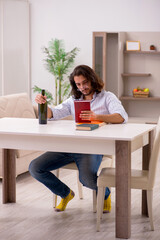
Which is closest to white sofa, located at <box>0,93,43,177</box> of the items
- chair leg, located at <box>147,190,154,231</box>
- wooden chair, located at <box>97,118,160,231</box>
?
wooden chair, located at <box>97,118,160,231</box>

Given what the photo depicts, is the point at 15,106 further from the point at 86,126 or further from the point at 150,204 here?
the point at 150,204

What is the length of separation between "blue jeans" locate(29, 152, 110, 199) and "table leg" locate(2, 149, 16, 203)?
0.42m

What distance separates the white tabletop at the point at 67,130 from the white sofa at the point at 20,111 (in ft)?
3.37

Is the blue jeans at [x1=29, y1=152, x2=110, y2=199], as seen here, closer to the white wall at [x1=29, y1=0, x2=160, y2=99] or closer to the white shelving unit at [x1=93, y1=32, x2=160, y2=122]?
the white shelving unit at [x1=93, y1=32, x2=160, y2=122]

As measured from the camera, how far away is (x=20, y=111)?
523 centimetres

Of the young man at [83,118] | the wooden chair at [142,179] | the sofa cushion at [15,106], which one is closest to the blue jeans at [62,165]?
the young man at [83,118]

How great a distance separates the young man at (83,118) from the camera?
3.62 m

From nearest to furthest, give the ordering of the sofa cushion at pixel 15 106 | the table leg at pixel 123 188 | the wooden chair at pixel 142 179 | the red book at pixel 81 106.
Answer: the table leg at pixel 123 188 → the wooden chair at pixel 142 179 → the red book at pixel 81 106 → the sofa cushion at pixel 15 106

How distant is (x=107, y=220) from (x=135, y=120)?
161 inches

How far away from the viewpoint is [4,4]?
7.63 metres

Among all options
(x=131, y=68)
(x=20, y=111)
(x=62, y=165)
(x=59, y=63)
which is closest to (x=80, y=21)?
(x=59, y=63)

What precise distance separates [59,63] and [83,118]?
462cm

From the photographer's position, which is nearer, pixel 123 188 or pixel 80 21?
pixel 123 188

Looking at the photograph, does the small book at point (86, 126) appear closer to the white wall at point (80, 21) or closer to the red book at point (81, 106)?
the red book at point (81, 106)
